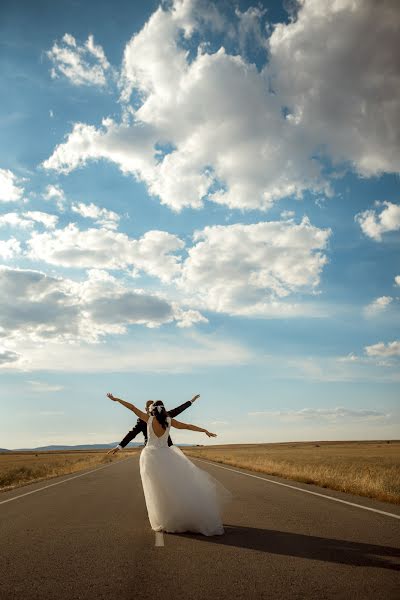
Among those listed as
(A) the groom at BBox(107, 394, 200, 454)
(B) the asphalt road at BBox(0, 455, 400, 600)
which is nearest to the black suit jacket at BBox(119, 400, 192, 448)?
(A) the groom at BBox(107, 394, 200, 454)

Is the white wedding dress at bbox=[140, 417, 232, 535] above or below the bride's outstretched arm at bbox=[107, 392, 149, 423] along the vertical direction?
below

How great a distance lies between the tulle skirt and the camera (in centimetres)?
745

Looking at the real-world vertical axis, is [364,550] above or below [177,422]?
below

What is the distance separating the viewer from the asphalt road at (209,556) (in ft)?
15.4

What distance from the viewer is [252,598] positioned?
443 cm

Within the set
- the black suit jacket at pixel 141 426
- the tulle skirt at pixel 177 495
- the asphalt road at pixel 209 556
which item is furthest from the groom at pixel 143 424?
the asphalt road at pixel 209 556

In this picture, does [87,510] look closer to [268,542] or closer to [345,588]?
[268,542]

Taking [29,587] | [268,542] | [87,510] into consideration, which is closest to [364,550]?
[268,542]

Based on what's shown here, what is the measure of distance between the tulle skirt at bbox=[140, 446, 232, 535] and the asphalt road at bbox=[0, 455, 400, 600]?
187 mm

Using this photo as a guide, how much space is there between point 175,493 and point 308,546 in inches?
75.5

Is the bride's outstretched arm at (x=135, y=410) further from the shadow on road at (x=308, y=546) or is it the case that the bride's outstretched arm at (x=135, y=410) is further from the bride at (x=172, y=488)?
the shadow on road at (x=308, y=546)

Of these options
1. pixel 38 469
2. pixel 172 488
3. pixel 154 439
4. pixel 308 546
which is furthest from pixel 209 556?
pixel 38 469

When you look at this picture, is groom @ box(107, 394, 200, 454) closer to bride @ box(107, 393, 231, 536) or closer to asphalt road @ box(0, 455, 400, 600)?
bride @ box(107, 393, 231, 536)

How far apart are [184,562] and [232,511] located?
4755 mm
